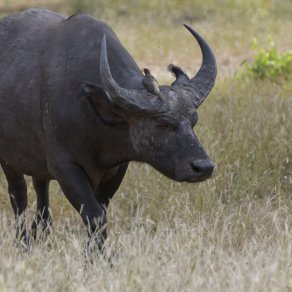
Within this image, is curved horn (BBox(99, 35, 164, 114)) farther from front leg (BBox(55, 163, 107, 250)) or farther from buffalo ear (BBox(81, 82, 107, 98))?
front leg (BBox(55, 163, 107, 250))

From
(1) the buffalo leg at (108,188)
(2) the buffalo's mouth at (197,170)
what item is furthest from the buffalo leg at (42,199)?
(2) the buffalo's mouth at (197,170)

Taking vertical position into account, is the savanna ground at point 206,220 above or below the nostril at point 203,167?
below

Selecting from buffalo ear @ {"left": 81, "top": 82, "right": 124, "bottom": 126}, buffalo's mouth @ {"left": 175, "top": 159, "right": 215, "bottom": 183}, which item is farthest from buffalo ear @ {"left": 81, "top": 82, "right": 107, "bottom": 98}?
buffalo's mouth @ {"left": 175, "top": 159, "right": 215, "bottom": 183}

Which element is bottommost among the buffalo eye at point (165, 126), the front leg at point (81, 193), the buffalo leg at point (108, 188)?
the buffalo leg at point (108, 188)

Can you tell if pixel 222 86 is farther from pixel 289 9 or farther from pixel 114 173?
pixel 289 9

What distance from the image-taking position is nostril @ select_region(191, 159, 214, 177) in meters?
6.46

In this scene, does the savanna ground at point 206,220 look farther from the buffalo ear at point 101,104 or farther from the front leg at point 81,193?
the buffalo ear at point 101,104

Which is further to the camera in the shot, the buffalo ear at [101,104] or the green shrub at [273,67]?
the green shrub at [273,67]

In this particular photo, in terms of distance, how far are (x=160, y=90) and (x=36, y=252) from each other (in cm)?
117

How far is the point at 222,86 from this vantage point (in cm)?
1134

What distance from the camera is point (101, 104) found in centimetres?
681

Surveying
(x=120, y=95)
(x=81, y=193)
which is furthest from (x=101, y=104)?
(x=81, y=193)

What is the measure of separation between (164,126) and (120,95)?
319mm

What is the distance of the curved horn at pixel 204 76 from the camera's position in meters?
6.89
